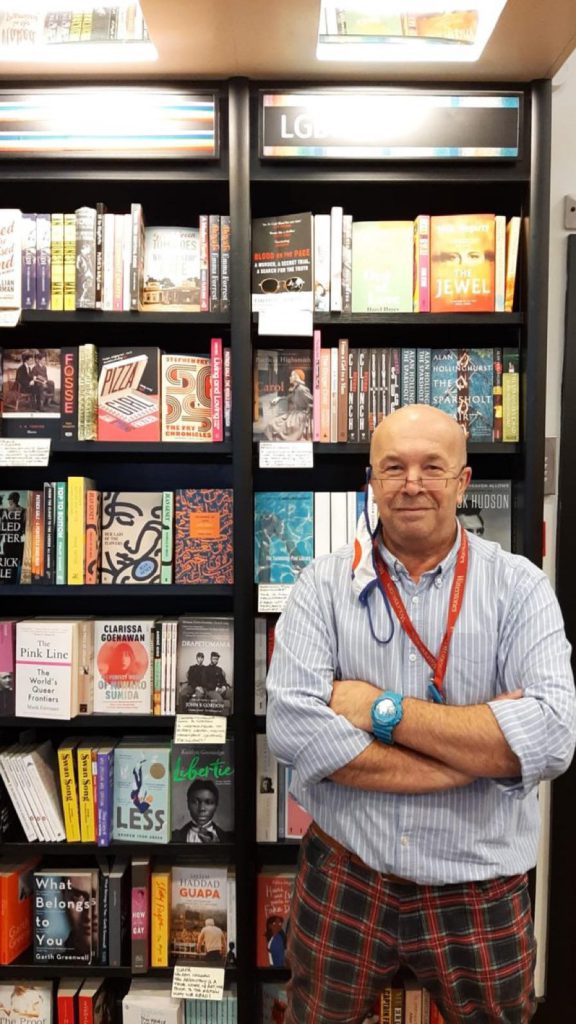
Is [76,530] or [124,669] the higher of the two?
[76,530]

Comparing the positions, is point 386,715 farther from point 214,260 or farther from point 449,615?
Answer: point 214,260

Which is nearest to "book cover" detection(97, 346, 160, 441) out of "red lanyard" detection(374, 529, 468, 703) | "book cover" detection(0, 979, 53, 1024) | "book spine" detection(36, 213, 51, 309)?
"book spine" detection(36, 213, 51, 309)

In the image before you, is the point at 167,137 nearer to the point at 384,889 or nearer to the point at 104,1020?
the point at 384,889

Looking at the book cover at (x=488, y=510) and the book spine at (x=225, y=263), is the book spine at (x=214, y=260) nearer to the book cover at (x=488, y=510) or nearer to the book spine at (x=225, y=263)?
the book spine at (x=225, y=263)

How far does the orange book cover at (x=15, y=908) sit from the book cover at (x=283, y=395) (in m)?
1.43

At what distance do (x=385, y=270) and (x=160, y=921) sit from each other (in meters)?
1.94

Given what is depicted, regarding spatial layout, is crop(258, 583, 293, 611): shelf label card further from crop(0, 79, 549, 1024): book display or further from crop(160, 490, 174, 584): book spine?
crop(160, 490, 174, 584): book spine

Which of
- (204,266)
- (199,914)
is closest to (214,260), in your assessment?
(204,266)

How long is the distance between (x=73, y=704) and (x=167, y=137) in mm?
1554

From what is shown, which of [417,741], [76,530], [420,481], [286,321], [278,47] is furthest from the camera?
[76,530]

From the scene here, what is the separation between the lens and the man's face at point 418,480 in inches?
56.8

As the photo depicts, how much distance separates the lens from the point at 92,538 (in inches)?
78.3

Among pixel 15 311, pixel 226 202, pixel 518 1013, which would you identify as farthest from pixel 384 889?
pixel 226 202

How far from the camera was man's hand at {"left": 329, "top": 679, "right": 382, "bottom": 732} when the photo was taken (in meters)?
1.37
